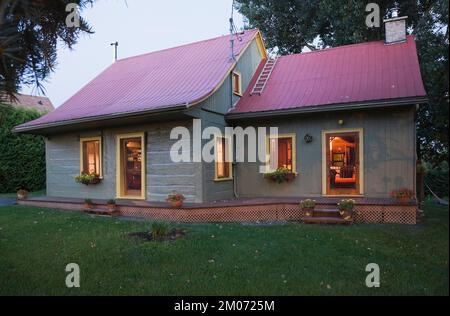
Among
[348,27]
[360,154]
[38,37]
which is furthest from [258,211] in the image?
[348,27]

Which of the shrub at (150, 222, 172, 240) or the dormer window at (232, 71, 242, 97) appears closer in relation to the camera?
the shrub at (150, 222, 172, 240)

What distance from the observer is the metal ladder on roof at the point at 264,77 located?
11413 millimetres

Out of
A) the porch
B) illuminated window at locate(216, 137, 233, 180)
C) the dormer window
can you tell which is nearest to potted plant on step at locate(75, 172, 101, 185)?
the porch

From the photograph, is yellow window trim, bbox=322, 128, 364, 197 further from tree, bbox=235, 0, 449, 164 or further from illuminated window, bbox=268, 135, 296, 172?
tree, bbox=235, 0, 449, 164

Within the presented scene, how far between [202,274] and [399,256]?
10.1 ft

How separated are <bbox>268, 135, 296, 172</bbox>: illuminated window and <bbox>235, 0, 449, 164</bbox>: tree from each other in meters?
3.60

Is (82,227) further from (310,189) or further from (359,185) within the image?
(359,185)

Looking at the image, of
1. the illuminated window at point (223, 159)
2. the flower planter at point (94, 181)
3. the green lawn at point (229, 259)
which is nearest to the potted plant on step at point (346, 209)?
the green lawn at point (229, 259)

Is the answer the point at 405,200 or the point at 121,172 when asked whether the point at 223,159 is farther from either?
the point at 405,200

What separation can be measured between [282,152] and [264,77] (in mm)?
3385

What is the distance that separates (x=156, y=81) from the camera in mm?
11242

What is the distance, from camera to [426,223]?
25.7 ft

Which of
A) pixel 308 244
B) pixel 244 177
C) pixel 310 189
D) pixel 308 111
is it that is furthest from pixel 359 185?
pixel 308 244

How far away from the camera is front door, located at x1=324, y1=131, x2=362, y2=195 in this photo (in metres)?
9.29
